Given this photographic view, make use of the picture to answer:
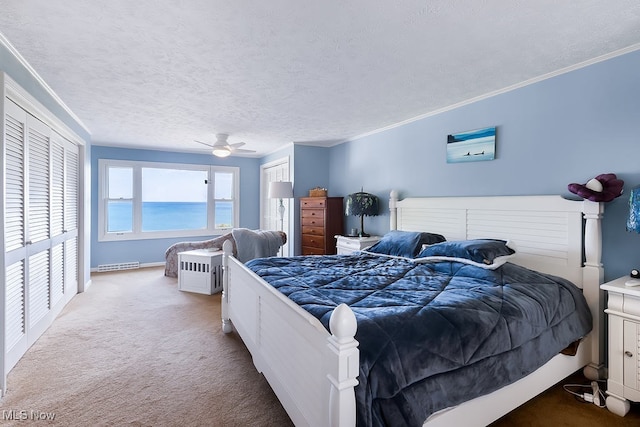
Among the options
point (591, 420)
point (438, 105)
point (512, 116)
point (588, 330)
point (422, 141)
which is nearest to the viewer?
point (591, 420)

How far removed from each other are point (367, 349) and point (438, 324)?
1.43ft

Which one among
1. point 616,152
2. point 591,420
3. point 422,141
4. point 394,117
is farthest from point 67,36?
point 591,420

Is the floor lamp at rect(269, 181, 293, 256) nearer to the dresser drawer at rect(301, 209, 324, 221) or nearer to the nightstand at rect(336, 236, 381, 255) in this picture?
the dresser drawer at rect(301, 209, 324, 221)

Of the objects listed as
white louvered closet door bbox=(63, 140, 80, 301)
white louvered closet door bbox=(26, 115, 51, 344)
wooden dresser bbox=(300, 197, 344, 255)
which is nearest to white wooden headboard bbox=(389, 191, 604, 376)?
wooden dresser bbox=(300, 197, 344, 255)

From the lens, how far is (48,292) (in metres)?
3.23

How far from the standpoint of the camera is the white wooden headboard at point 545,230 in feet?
7.71

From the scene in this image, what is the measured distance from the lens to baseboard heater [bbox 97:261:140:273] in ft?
19.1

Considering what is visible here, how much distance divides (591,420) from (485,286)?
97 centimetres

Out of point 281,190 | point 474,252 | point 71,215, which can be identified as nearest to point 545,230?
point 474,252

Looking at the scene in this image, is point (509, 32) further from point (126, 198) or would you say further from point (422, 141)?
point (126, 198)

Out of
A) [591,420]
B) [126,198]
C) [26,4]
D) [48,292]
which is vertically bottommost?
[591,420]

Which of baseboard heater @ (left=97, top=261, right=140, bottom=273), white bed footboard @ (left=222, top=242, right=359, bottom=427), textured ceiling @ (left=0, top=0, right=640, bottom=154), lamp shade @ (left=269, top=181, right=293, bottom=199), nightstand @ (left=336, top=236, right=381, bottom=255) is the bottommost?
baseboard heater @ (left=97, top=261, right=140, bottom=273)

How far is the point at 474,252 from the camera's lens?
248cm

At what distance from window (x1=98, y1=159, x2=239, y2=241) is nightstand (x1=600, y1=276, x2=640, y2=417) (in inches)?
249
